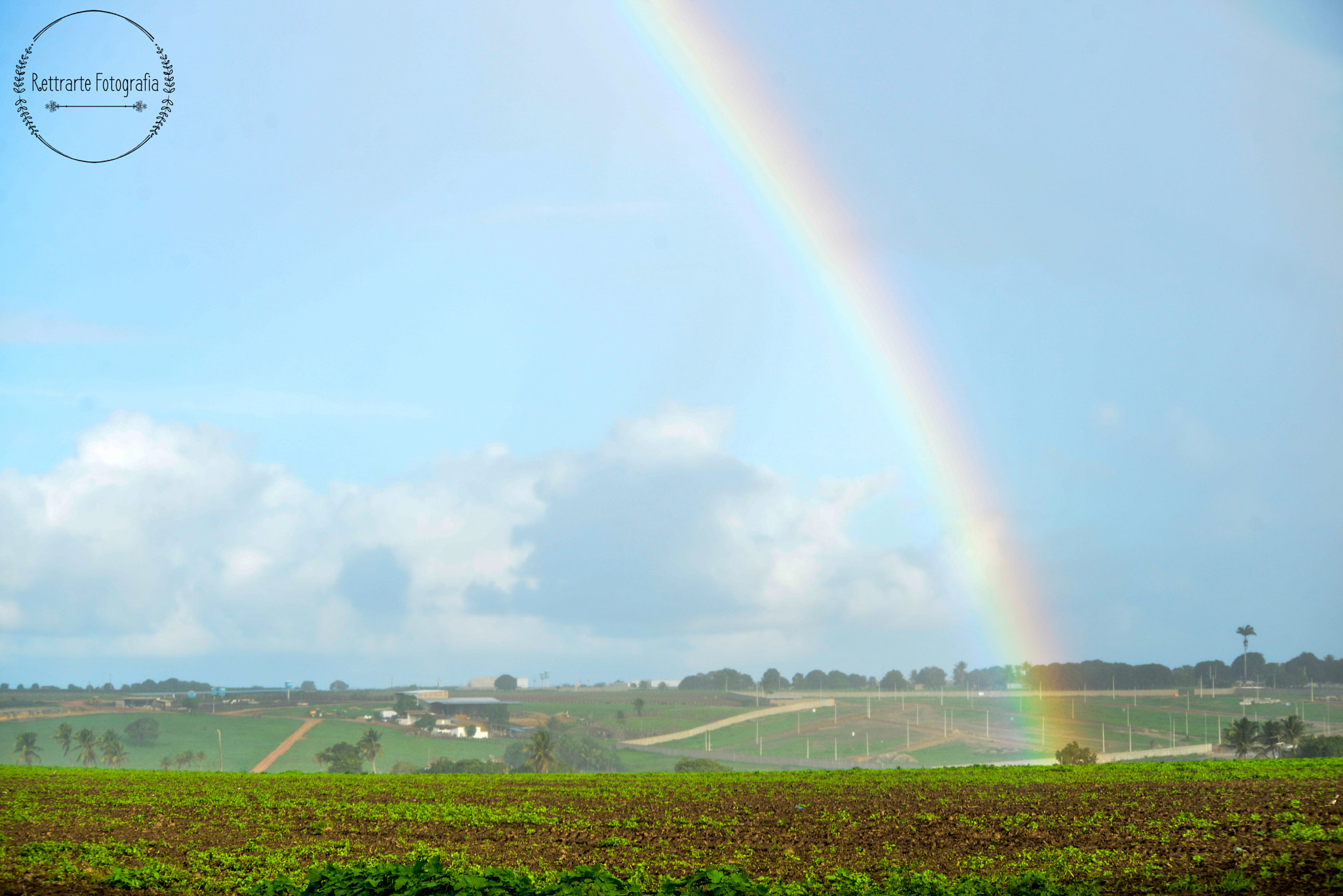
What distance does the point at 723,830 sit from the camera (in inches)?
854

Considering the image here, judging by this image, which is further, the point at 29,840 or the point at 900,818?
the point at 900,818

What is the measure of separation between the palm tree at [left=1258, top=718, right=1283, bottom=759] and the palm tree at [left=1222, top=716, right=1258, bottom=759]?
1068 millimetres

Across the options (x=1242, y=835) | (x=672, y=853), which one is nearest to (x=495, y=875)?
(x=672, y=853)

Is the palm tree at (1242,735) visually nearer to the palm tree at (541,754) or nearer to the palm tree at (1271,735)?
the palm tree at (1271,735)

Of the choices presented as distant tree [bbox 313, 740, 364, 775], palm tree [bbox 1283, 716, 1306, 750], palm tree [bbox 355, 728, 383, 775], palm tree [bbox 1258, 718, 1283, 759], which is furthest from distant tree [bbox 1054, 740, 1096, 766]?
palm tree [bbox 355, 728, 383, 775]

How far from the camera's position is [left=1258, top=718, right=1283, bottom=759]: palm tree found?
128 metres

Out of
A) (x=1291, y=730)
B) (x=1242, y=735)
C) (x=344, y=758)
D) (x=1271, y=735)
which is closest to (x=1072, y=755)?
(x=1242, y=735)

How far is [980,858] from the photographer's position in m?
17.9

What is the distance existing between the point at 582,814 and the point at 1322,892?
16279 millimetres

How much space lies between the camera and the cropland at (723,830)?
16391mm

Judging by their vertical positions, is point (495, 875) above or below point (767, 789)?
above

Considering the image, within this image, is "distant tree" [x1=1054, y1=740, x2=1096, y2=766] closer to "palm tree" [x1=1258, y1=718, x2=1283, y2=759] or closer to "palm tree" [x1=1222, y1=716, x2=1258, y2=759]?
"palm tree" [x1=1222, y1=716, x2=1258, y2=759]

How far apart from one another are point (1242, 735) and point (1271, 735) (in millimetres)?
6828

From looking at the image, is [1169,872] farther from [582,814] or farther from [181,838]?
[181,838]
